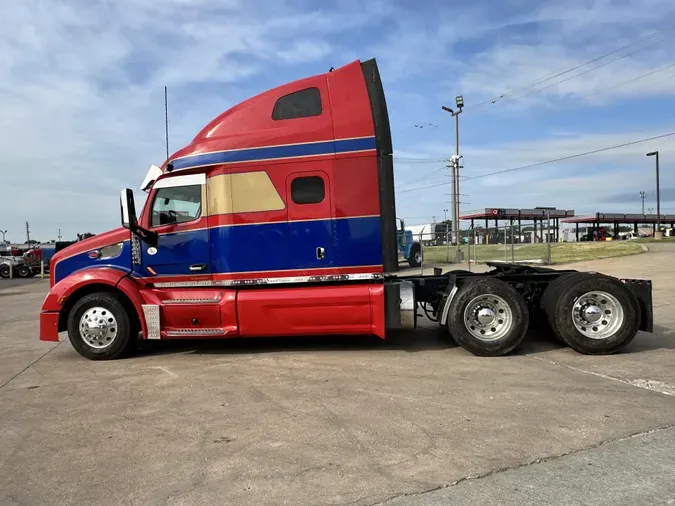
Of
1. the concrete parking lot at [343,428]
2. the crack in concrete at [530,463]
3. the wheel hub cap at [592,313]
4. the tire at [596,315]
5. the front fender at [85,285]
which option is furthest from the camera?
the front fender at [85,285]

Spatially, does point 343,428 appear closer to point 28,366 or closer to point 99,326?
point 99,326

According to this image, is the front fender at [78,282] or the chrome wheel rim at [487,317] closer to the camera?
the chrome wheel rim at [487,317]

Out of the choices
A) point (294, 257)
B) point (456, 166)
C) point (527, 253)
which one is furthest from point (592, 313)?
point (456, 166)

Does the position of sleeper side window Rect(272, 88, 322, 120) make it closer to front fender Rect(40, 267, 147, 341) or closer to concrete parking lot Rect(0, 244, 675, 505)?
front fender Rect(40, 267, 147, 341)

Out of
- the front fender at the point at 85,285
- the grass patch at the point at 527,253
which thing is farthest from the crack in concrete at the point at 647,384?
the front fender at the point at 85,285

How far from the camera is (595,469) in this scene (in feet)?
11.3

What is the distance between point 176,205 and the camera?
7133 mm

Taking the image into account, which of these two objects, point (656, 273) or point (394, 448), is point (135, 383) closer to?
point (394, 448)

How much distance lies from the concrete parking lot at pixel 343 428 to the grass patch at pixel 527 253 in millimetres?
5316

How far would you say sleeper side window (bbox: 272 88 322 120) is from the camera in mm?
6891

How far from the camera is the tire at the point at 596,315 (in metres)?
6.72

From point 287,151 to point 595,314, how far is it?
4.75m

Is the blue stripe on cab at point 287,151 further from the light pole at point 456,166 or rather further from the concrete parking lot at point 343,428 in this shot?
the light pole at point 456,166

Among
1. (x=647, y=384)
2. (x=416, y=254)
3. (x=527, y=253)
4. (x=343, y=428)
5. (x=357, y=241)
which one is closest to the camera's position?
(x=343, y=428)
